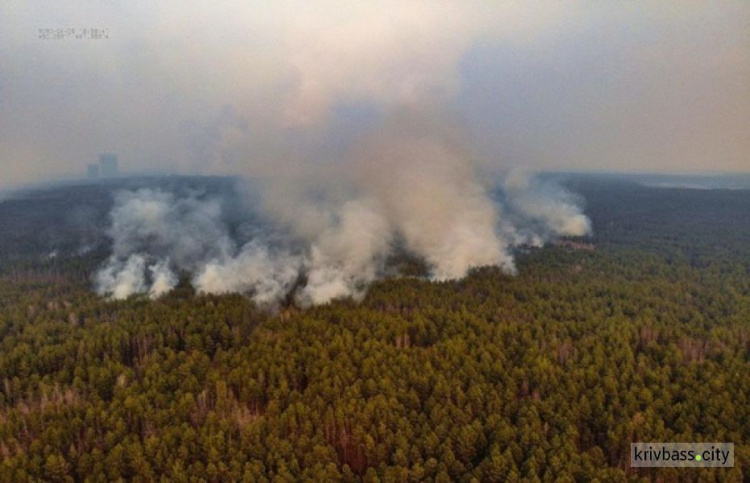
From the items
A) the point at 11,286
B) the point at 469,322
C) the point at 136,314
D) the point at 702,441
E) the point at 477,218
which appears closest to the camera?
the point at 702,441

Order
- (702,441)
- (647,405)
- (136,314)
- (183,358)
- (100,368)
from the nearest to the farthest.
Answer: (702,441)
(647,405)
(100,368)
(183,358)
(136,314)

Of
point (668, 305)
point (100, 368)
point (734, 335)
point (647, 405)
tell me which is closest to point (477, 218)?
point (668, 305)

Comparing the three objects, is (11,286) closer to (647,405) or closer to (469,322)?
(469,322)
